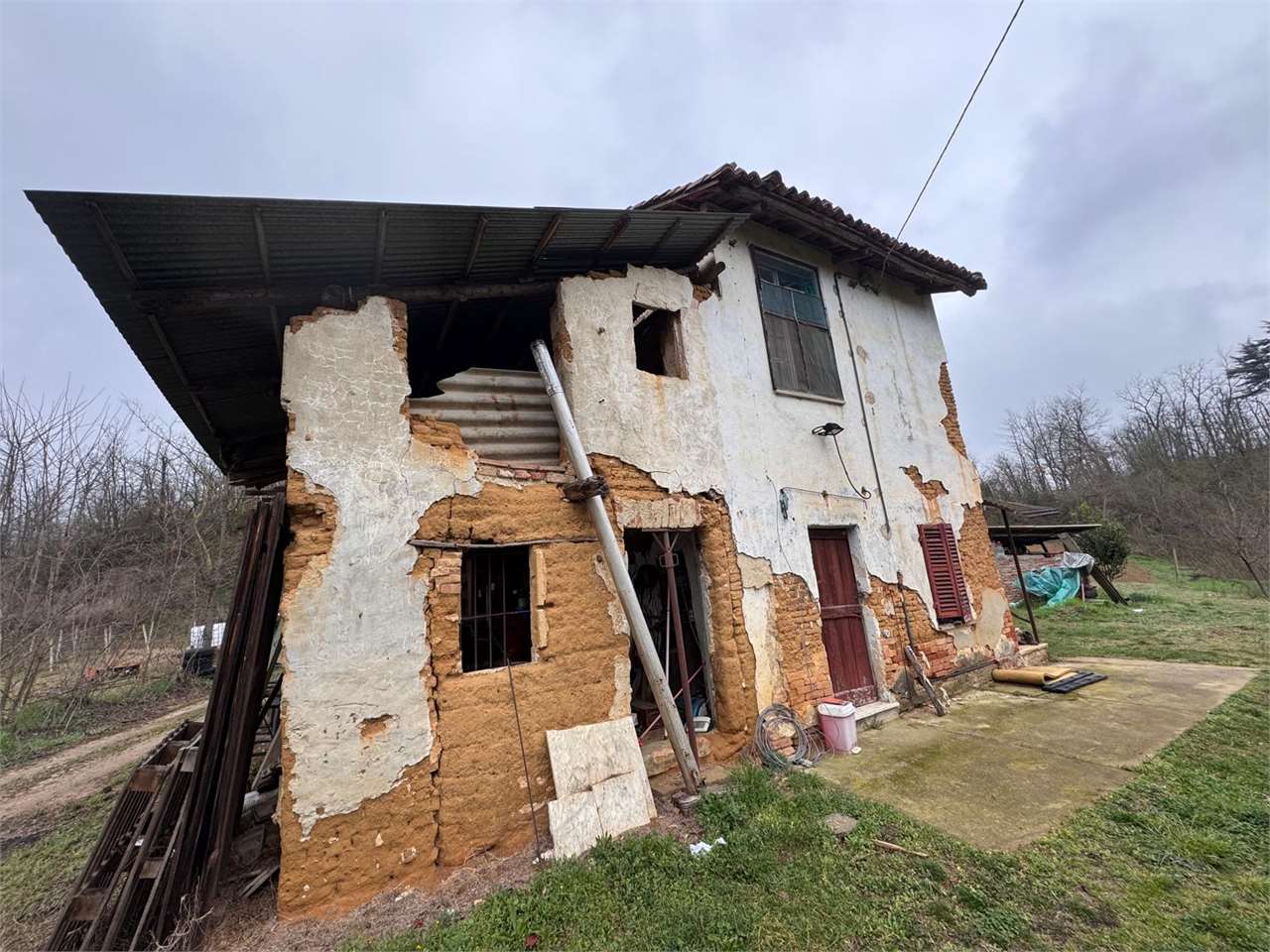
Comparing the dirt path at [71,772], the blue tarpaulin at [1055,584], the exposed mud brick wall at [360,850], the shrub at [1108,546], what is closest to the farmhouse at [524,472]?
the exposed mud brick wall at [360,850]

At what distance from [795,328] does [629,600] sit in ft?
15.9

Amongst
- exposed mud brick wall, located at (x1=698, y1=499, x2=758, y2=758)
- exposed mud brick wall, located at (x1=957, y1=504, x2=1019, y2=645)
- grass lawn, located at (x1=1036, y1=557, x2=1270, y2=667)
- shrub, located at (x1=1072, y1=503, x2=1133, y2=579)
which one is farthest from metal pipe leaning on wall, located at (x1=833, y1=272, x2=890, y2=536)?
shrub, located at (x1=1072, y1=503, x2=1133, y2=579)

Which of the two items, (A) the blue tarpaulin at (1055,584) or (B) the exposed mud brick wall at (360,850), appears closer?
(B) the exposed mud brick wall at (360,850)

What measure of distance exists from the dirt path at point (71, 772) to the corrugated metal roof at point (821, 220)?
1061cm

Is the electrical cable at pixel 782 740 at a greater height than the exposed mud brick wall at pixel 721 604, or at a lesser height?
lesser

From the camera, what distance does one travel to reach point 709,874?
333 cm

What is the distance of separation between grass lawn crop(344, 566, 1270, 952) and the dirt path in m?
6.67

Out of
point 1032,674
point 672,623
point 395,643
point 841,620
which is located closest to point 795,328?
point 841,620

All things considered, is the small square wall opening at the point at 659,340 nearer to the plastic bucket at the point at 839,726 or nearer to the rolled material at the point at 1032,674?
the plastic bucket at the point at 839,726

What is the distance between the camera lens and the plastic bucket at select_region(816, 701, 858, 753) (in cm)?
536

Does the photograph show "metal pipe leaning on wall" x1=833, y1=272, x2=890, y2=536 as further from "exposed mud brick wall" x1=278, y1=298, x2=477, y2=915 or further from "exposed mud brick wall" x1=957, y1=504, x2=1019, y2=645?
"exposed mud brick wall" x1=278, y1=298, x2=477, y2=915

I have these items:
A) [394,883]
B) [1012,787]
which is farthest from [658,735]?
[1012,787]

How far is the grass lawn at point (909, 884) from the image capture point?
2738 mm

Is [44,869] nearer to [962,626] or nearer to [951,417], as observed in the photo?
[962,626]
